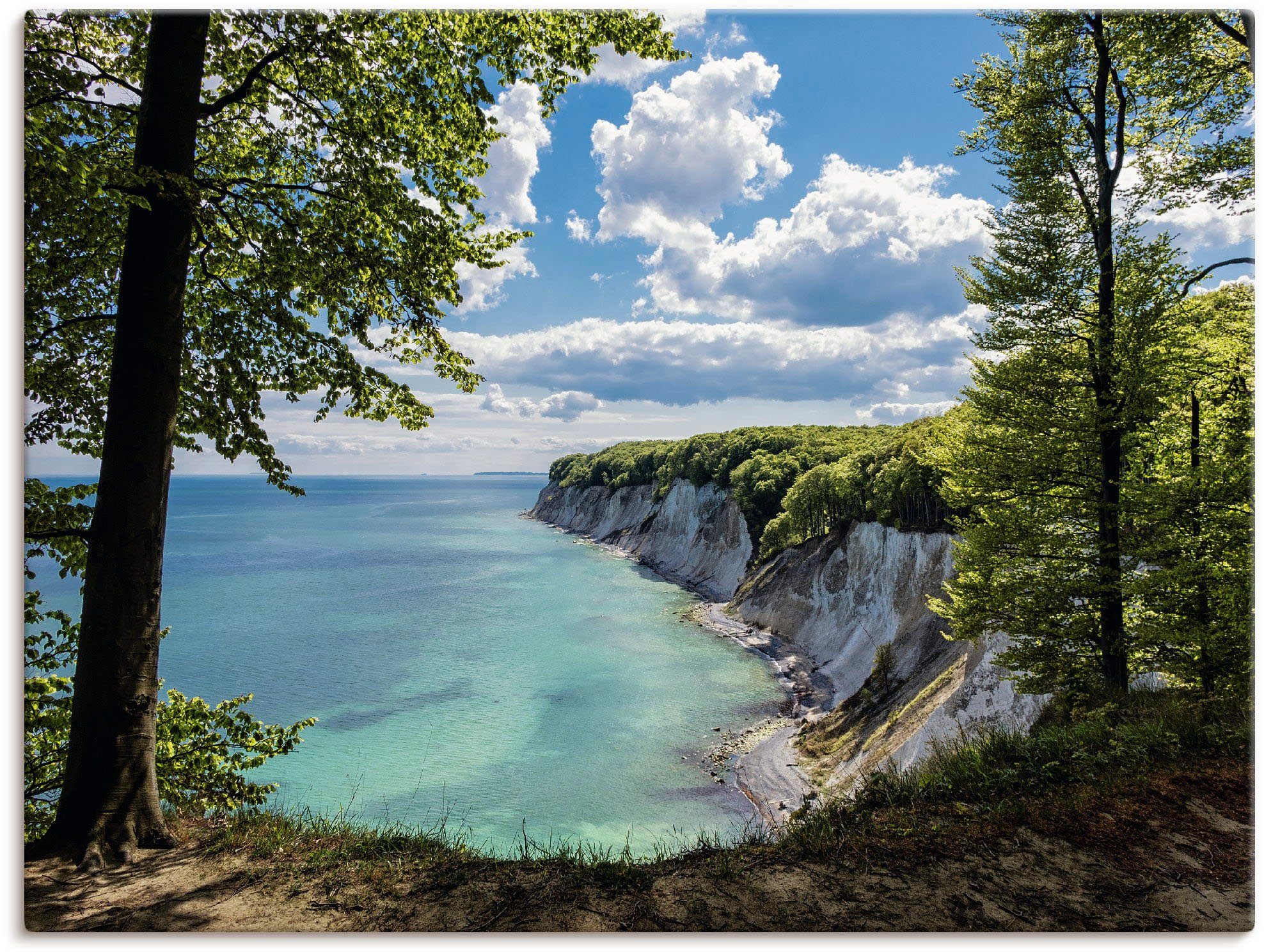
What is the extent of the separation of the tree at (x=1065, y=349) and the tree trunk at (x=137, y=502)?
12.3 meters

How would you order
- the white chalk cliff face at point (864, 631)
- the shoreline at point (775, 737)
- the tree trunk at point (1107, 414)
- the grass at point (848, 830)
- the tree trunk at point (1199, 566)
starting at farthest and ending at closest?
the shoreline at point (775, 737)
the white chalk cliff face at point (864, 631)
the tree trunk at point (1107, 414)
the tree trunk at point (1199, 566)
the grass at point (848, 830)

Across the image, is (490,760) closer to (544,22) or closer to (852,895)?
(852,895)

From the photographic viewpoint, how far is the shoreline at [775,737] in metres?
22.5

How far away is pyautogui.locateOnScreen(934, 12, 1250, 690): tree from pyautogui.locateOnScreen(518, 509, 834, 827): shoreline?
720cm

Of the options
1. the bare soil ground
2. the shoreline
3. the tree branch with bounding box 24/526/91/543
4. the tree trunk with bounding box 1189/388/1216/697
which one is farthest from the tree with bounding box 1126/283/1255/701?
the tree branch with bounding box 24/526/91/543

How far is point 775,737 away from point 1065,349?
2224 centimetres

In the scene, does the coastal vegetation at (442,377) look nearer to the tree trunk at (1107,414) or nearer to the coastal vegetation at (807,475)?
the tree trunk at (1107,414)

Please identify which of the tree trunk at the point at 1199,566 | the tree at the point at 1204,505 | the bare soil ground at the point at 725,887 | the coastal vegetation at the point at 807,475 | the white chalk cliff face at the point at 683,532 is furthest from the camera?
the white chalk cliff face at the point at 683,532

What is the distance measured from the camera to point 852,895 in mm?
4309

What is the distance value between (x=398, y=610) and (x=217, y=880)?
180 feet

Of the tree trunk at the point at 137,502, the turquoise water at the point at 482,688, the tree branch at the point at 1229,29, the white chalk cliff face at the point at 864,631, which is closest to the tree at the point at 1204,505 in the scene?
the tree branch at the point at 1229,29

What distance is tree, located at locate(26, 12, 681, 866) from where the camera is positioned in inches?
191

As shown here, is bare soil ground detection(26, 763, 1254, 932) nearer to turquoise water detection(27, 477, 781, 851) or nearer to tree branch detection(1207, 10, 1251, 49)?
turquoise water detection(27, 477, 781, 851)

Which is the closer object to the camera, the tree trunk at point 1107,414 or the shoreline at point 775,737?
the tree trunk at point 1107,414
